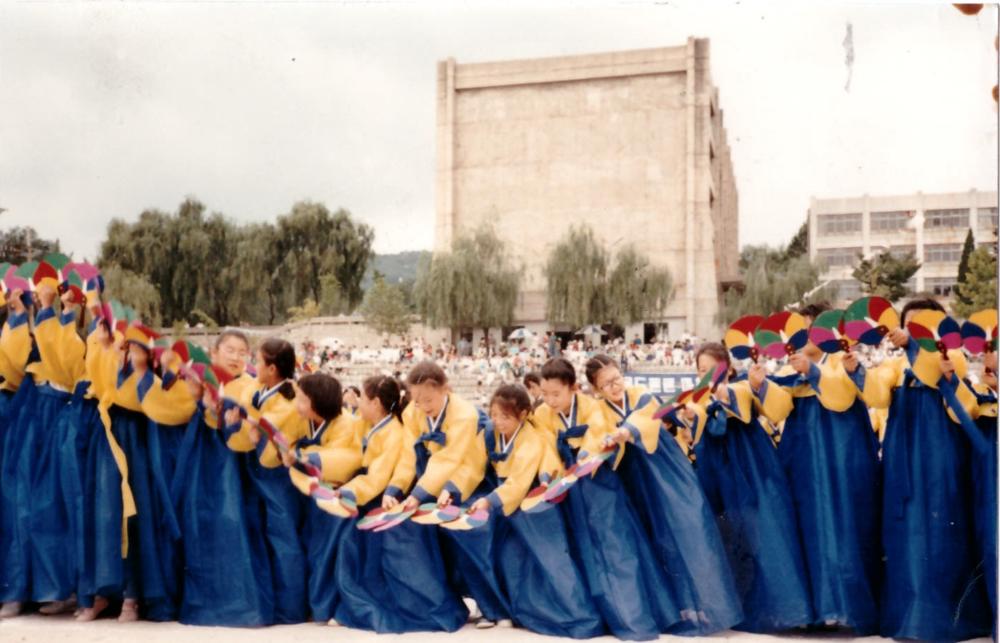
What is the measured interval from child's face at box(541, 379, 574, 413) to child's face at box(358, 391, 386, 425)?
892 mm

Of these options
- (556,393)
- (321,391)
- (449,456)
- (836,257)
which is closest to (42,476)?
(321,391)

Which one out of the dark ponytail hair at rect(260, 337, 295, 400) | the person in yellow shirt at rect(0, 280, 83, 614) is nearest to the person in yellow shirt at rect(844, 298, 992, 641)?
the dark ponytail hair at rect(260, 337, 295, 400)

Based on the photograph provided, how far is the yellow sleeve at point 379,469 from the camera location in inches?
184

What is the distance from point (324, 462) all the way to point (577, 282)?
2814 centimetres

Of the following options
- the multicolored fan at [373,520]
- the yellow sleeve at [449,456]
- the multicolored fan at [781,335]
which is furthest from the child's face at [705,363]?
the multicolored fan at [373,520]

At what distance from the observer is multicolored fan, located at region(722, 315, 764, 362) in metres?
4.65

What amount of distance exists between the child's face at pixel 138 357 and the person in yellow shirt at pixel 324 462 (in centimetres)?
76

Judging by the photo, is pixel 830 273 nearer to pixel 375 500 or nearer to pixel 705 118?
pixel 705 118

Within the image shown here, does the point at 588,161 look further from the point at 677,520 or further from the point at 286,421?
the point at 677,520

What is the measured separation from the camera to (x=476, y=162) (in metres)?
36.0

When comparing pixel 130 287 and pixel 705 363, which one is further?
pixel 130 287

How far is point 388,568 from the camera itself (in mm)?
4637

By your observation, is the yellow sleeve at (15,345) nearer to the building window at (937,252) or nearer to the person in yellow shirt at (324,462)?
the person in yellow shirt at (324,462)

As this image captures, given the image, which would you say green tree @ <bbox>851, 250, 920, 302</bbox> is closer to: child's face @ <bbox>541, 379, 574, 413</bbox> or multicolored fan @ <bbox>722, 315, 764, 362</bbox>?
multicolored fan @ <bbox>722, 315, 764, 362</bbox>
